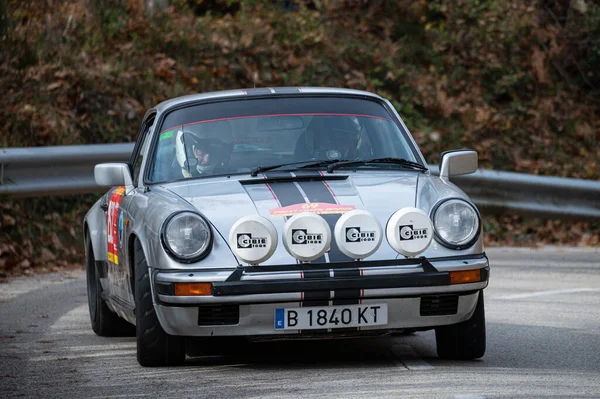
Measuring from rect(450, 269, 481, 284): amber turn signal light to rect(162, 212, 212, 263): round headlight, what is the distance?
48.3 inches

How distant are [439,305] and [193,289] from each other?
1.25 m

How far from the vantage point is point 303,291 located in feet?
19.9

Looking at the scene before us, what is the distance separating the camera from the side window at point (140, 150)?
7.81 m

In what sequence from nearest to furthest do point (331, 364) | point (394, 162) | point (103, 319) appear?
point (331, 364) < point (394, 162) < point (103, 319)

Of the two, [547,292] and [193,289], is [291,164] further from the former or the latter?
[547,292]

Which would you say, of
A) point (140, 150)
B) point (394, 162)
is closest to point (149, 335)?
point (394, 162)

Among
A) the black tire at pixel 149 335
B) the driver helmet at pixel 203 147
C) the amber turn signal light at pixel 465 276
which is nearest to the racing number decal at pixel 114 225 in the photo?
the driver helmet at pixel 203 147

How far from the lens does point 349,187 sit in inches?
262

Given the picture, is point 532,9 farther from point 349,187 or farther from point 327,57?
point 349,187

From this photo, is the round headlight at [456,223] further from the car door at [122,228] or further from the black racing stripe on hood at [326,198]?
the car door at [122,228]

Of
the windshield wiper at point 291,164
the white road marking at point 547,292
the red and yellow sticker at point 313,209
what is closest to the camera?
the red and yellow sticker at point 313,209

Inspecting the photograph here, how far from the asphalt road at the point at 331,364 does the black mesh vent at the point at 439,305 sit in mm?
289

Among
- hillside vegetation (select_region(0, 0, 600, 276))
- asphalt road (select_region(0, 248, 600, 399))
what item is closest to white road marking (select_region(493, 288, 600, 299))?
asphalt road (select_region(0, 248, 600, 399))

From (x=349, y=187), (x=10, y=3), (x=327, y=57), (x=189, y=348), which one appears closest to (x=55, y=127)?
(x=10, y=3)
